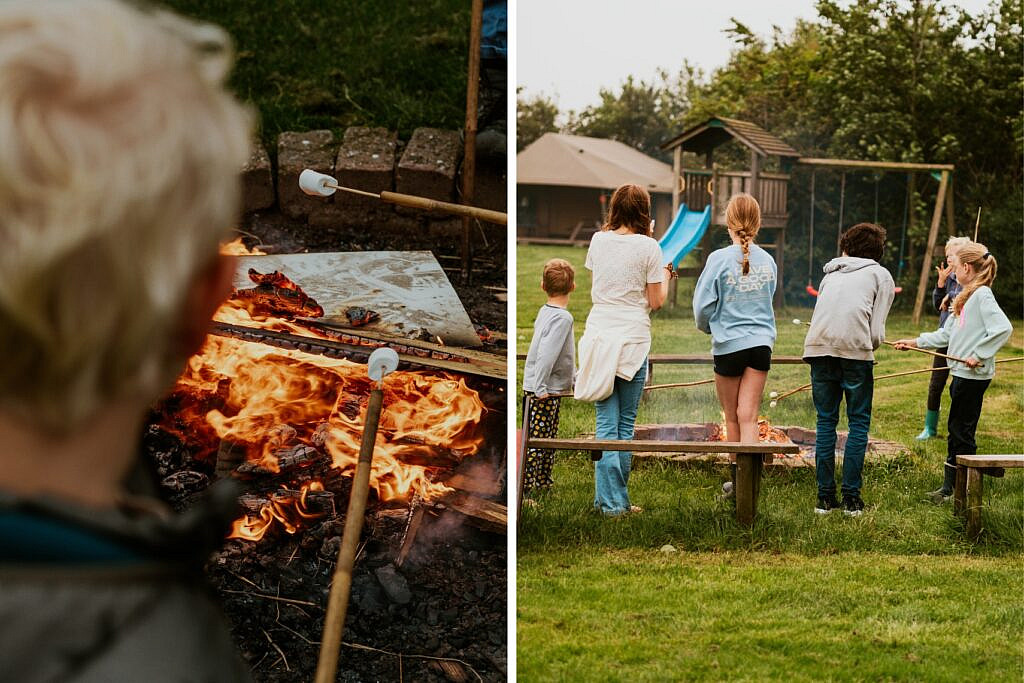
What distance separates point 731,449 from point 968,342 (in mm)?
1039

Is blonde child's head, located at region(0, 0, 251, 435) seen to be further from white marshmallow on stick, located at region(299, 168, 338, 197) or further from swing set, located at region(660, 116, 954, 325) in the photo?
swing set, located at region(660, 116, 954, 325)

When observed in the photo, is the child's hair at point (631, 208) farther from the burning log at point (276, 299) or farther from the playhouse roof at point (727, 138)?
the burning log at point (276, 299)

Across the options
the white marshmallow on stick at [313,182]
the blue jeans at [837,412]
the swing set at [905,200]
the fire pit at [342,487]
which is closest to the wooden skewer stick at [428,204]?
the white marshmallow on stick at [313,182]

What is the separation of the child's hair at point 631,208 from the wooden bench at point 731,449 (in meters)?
0.84

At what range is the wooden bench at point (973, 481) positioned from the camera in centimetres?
407

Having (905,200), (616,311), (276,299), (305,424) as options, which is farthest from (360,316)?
(905,200)

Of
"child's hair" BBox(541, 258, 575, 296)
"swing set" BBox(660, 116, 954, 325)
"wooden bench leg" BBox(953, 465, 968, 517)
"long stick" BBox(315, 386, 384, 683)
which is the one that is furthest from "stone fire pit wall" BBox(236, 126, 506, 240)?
"long stick" BBox(315, 386, 384, 683)

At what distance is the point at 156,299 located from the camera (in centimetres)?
77

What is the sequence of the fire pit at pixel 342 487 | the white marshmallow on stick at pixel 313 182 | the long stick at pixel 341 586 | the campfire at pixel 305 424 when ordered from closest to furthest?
the long stick at pixel 341 586 → the white marshmallow on stick at pixel 313 182 → the fire pit at pixel 342 487 → the campfire at pixel 305 424

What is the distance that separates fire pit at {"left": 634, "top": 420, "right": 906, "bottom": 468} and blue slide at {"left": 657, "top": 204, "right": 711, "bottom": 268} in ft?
2.55

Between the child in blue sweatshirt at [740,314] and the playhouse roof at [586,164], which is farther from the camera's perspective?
the child in blue sweatshirt at [740,314]

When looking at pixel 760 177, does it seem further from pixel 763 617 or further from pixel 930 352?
pixel 763 617

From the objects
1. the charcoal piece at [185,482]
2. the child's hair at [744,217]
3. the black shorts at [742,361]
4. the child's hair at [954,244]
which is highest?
the child's hair at [744,217]

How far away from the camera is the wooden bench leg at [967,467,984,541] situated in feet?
13.4
